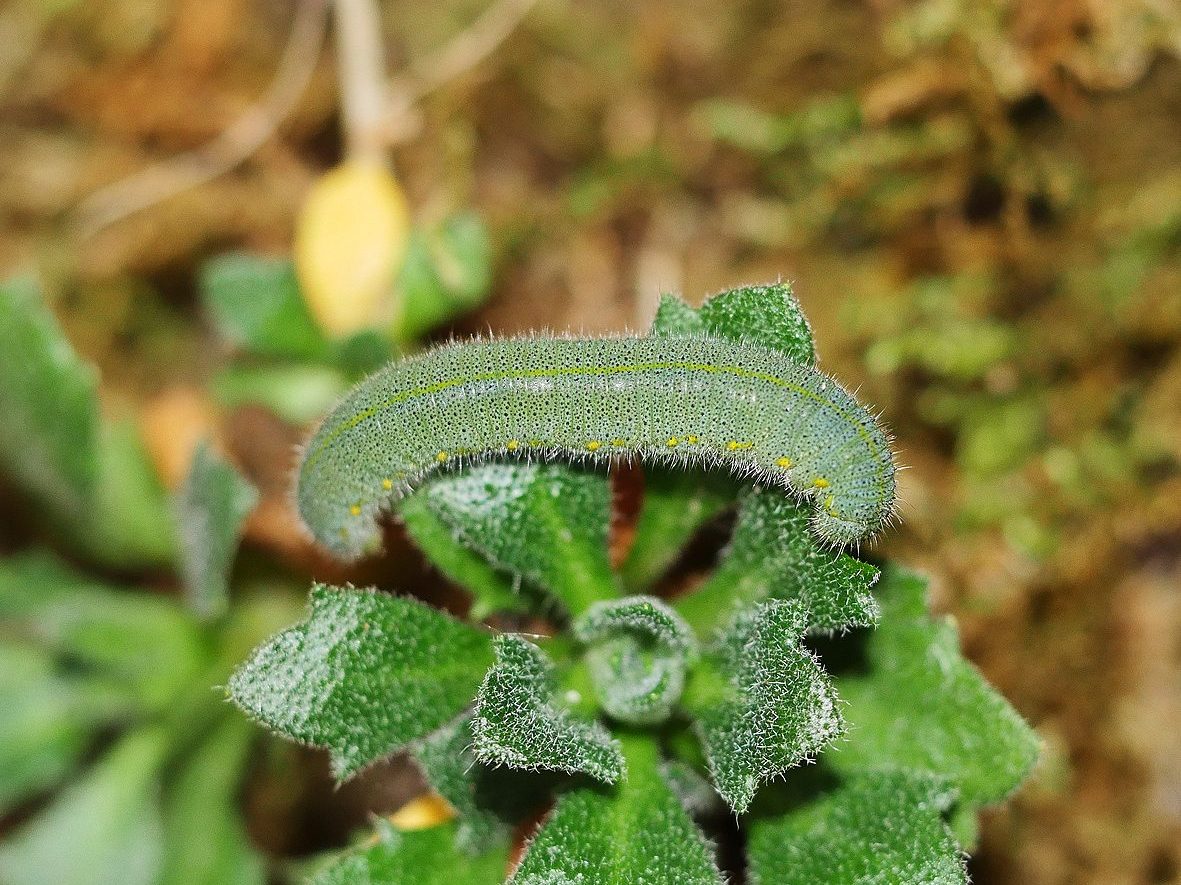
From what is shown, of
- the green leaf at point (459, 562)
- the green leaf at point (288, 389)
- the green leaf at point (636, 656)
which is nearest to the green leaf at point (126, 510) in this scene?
the green leaf at point (288, 389)

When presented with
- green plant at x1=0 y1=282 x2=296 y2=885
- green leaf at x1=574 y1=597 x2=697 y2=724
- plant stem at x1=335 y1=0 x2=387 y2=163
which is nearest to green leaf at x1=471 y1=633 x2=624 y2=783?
green leaf at x1=574 y1=597 x2=697 y2=724

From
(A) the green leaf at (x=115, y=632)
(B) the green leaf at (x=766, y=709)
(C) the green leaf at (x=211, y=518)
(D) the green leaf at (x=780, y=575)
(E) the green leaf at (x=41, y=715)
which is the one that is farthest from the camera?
(E) the green leaf at (x=41, y=715)

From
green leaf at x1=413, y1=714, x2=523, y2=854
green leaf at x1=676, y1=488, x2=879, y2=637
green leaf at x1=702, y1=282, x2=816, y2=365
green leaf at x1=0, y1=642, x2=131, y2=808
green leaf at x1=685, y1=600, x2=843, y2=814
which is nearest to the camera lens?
green leaf at x1=685, y1=600, x2=843, y2=814

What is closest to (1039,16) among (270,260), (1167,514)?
(1167,514)

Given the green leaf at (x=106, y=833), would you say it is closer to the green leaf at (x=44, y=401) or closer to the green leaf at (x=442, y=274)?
the green leaf at (x=44, y=401)

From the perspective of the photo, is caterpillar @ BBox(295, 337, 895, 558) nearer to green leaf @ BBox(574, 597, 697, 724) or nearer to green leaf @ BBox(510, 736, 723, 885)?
green leaf @ BBox(574, 597, 697, 724)

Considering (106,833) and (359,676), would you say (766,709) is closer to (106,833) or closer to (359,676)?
(359,676)

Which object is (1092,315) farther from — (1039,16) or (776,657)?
(776,657)
